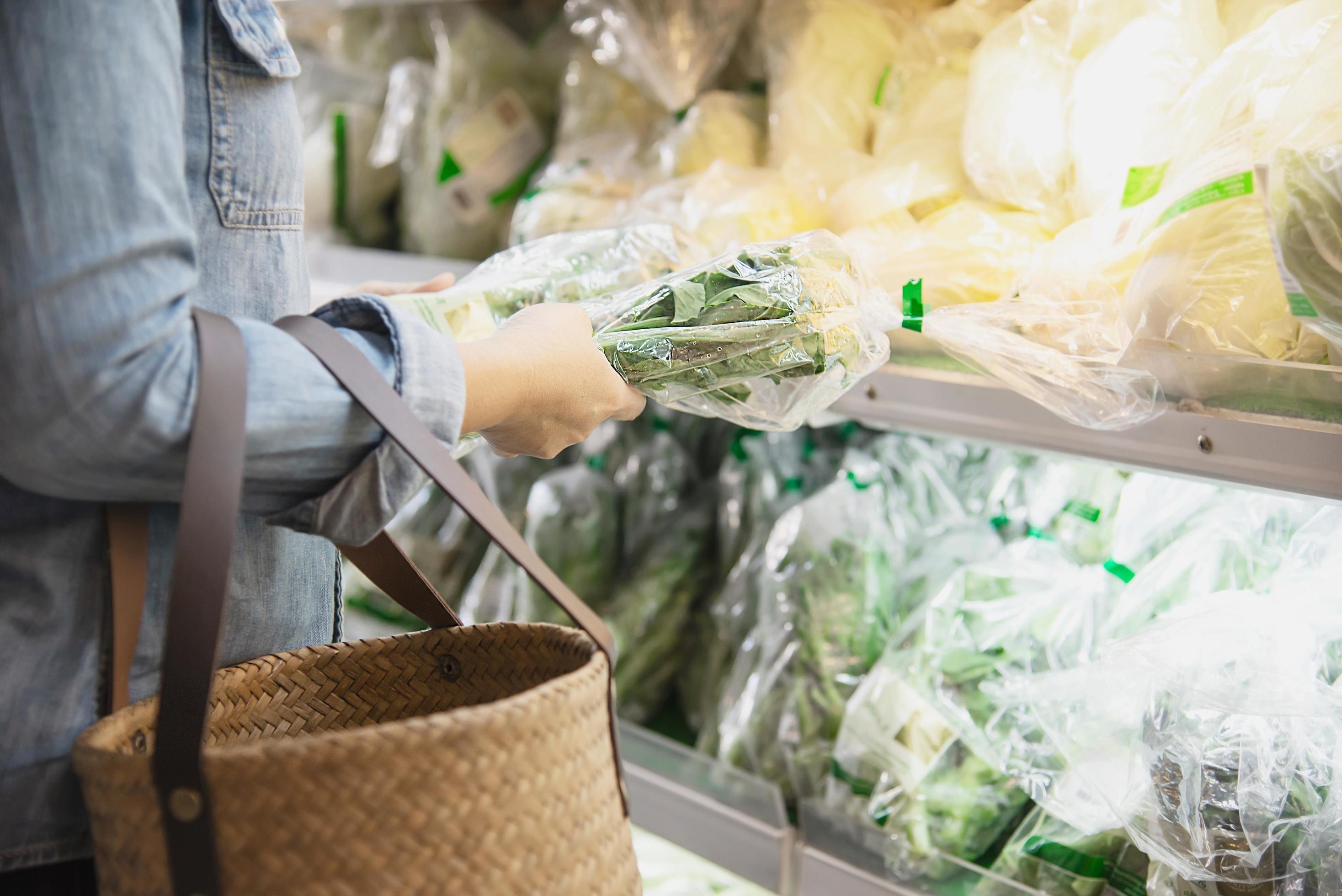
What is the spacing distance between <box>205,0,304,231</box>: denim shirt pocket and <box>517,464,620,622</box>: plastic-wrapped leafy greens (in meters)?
1.03

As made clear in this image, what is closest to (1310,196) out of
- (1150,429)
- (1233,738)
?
(1150,429)

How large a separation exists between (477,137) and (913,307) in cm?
106

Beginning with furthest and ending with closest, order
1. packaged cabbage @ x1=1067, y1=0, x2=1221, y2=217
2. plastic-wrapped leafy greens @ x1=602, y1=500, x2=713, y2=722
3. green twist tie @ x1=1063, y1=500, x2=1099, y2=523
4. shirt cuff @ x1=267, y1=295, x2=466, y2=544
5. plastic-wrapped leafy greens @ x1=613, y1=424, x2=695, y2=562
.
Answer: plastic-wrapped leafy greens @ x1=613, y1=424, x2=695, y2=562 < plastic-wrapped leafy greens @ x1=602, y1=500, x2=713, y2=722 < green twist tie @ x1=1063, y1=500, x2=1099, y2=523 < packaged cabbage @ x1=1067, y1=0, x2=1221, y2=217 < shirt cuff @ x1=267, y1=295, x2=466, y2=544

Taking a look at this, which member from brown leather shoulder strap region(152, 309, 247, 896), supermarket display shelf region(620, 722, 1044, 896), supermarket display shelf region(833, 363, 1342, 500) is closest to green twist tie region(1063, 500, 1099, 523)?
supermarket display shelf region(833, 363, 1342, 500)

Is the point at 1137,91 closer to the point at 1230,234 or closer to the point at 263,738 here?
the point at 1230,234

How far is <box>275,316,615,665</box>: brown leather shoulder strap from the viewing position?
1.94 ft

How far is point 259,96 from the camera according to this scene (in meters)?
0.67

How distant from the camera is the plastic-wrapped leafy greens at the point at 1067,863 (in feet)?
3.43

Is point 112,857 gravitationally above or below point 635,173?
below

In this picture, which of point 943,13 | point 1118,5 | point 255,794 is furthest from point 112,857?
point 943,13

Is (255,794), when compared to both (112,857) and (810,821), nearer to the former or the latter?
(112,857)

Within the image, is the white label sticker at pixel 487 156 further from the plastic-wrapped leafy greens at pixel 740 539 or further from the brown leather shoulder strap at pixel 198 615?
the brown leather shoulder strap at pixel 198 615

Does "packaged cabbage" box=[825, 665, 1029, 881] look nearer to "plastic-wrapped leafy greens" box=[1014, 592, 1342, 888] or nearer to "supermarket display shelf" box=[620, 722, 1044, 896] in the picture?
"supermarket display shelf" box=[620, 722, 1044, 896]

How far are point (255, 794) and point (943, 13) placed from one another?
119 centimetres
